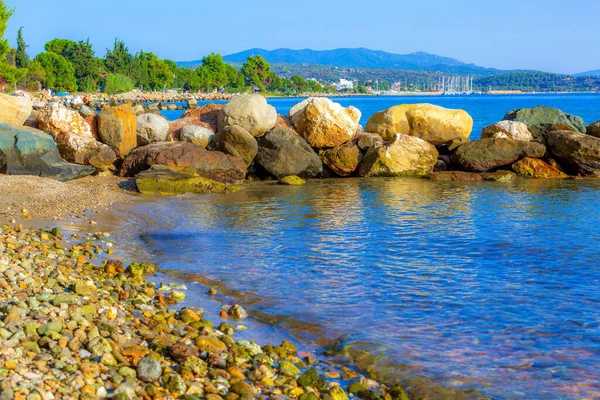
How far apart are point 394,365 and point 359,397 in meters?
0.92

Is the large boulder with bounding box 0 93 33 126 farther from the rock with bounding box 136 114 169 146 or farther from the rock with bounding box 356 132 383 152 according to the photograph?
the rock with bounding box 356 132 383 152

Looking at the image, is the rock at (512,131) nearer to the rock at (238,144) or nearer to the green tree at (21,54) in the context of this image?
the rock at (238,144)

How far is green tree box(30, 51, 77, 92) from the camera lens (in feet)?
361

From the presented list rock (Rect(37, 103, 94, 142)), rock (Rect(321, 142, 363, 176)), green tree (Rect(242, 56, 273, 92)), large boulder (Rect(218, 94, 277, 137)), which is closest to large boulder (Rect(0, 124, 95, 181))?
rock (Rect(37, 103, 94, 142))

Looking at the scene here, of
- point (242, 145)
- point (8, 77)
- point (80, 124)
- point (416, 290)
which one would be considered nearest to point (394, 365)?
point (416, 290)

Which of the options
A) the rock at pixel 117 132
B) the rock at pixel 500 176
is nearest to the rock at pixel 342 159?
the rock at pixel 500 176

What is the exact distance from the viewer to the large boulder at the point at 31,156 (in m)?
18.8

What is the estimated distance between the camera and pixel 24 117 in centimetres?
2139

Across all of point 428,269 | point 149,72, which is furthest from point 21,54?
point 428,269

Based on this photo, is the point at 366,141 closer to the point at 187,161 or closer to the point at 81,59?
the point at 187,161

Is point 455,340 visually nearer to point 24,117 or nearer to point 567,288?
point 567,288

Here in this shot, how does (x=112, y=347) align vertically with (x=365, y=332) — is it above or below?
above

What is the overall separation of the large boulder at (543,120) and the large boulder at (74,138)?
49.5 ft

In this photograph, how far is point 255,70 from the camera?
18312cm
